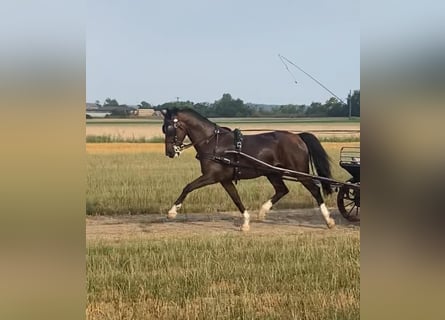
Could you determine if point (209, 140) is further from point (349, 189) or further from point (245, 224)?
point (349, 189)

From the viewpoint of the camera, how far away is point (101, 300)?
10.3ft

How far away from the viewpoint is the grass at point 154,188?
7633mm

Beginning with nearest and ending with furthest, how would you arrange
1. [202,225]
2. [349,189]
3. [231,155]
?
[349,189], [231,155], [202,225]

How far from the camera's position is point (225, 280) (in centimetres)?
358

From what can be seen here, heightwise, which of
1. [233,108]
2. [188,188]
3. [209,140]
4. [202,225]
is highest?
[233,108]

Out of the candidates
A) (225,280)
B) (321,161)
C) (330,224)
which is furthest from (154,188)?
(225,280)

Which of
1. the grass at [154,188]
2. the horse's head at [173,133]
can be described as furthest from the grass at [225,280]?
the grass at [154,188]

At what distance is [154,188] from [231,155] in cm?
227
